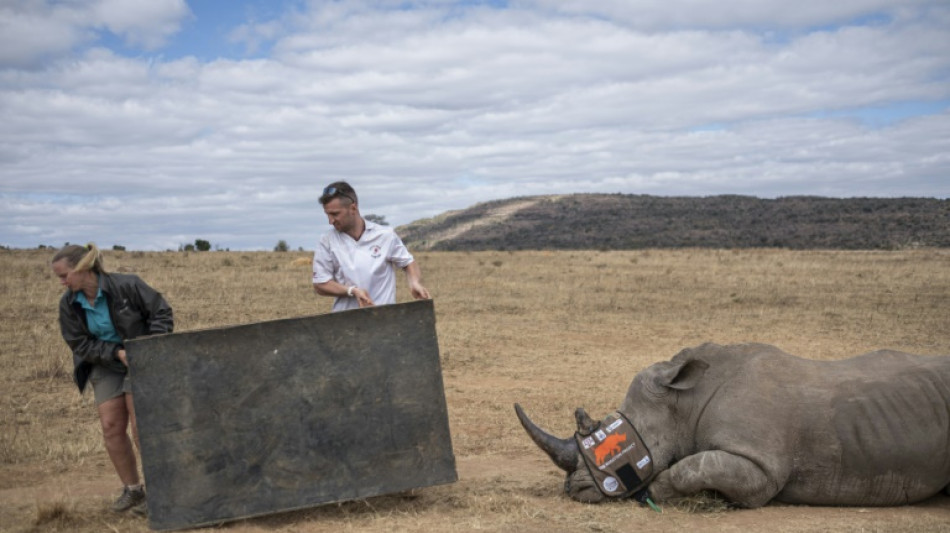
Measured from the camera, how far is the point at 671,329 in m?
15.4

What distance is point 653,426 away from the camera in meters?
6.04

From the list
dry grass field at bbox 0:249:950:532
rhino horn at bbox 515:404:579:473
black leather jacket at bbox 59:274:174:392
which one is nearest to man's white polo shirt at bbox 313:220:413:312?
black leather jacket at bbox 59:274:174:392

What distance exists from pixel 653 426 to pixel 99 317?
3.94 metres

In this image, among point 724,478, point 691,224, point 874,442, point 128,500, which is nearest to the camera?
→ point 724,478

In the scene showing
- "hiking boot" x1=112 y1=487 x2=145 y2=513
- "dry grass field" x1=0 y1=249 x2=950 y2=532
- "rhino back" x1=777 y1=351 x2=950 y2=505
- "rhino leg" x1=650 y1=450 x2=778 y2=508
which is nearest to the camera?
"rhino leg" x1=650 y1=450 x2=778 y2=508

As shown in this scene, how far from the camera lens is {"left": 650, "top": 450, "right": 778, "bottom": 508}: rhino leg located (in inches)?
220

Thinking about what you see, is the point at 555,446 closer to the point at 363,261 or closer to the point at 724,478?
the point at 724,478

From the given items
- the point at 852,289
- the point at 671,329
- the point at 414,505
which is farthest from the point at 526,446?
the point at 852,289

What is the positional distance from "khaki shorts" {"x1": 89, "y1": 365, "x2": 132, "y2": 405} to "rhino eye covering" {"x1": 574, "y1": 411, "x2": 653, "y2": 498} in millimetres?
3236

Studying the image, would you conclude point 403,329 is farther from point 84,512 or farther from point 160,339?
point 84,512

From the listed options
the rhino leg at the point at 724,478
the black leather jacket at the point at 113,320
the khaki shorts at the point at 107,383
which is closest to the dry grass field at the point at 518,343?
the rhino leg at the point at 724,478

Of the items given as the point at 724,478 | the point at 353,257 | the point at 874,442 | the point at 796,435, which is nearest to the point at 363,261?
the point at 353,257

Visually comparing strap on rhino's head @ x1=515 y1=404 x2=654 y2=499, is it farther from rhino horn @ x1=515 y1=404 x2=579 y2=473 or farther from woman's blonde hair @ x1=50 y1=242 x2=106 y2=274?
woman's blonde hair @ x1=50 y1=242 x2=106 y2=274

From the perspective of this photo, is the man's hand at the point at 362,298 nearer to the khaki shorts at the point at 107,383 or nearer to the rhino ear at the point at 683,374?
the khaki shorts at the point at 107,383
